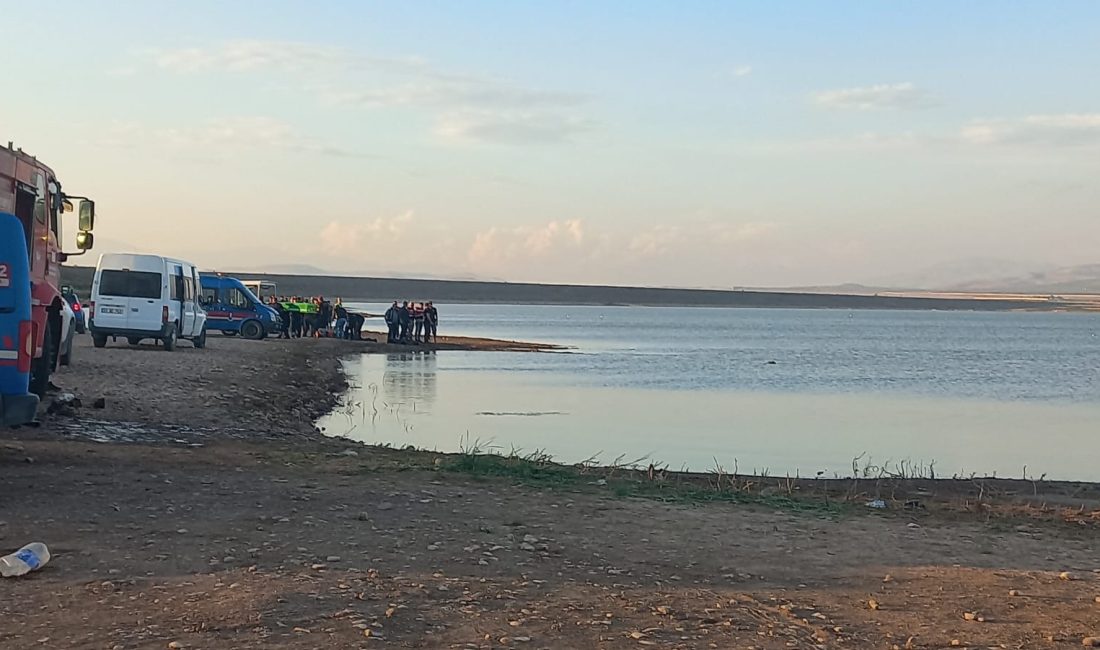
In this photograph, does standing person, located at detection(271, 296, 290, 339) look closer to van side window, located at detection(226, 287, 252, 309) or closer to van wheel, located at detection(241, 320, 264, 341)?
van wheel, located at detection(241, 320, 264, 341)

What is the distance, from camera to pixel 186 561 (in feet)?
25.2

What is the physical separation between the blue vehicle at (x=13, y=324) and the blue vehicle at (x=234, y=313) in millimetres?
31896

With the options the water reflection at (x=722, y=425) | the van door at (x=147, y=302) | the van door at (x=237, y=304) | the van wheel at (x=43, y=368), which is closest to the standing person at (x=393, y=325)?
the van door at (x=237, y=304)

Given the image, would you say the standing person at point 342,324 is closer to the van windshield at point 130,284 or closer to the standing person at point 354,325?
the standing person at point 354,325

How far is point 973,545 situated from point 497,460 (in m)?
5.30

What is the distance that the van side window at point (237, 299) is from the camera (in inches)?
1678

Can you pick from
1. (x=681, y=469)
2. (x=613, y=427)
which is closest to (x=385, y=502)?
(x=681, y=469)

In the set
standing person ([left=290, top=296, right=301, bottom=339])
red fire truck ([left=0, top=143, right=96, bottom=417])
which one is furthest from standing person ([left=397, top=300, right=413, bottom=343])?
red fire truck ([left=0, top=143, right=96, bottom=417])

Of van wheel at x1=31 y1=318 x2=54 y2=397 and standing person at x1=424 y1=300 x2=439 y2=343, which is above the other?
van wheel at x1=31 y1=318 x2=54 y2=397

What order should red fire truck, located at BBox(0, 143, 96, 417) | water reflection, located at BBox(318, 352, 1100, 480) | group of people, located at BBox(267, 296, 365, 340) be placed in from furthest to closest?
1. group of people, located at BBox(267, 296, 365, 340)
2. water reflection, located at BBox(318, 352, 1100, 480)
3. red fire truck, located at BBox(0, 143, 96, 417)

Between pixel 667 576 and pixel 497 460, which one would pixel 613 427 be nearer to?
pixel 497 460

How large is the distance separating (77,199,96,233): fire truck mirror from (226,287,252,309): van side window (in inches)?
1078

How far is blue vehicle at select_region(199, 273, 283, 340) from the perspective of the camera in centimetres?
4234

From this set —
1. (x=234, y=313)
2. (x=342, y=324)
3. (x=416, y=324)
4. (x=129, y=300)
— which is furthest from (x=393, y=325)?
(x=129, y=300)
